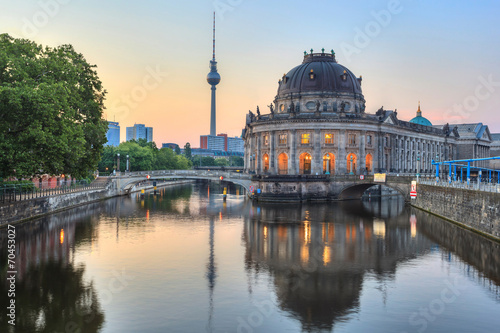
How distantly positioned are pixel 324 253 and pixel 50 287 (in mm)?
21006

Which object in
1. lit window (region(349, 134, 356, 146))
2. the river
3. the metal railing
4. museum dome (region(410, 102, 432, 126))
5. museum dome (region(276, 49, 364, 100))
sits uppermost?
museum dome (region(276, 49, 364, 100))

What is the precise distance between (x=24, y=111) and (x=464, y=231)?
147ft

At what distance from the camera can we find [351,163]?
9638 cm

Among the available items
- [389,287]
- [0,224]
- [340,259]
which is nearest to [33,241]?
[0,224]

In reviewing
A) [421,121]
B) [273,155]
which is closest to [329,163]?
[273,155]

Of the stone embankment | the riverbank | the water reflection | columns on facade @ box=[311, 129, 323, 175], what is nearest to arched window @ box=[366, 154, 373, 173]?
columns on facade @ box=[311, 129, 323, 175]

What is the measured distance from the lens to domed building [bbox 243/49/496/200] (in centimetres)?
9312

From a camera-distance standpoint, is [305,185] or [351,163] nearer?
[305,185]

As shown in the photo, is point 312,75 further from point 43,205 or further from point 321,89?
point 43,205

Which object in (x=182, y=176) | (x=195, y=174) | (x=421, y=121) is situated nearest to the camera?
(x=182, y=176)

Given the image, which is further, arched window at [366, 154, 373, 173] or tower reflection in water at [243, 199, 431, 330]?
arched window at [366, 154, 373, 173]

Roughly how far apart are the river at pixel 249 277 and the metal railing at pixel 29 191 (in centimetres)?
353

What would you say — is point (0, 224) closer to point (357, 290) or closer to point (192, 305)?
point (192, 305)

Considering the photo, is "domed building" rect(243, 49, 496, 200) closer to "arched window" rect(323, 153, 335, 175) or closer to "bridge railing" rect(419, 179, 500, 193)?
"arched window" rect(323, 153, 335, 175)
